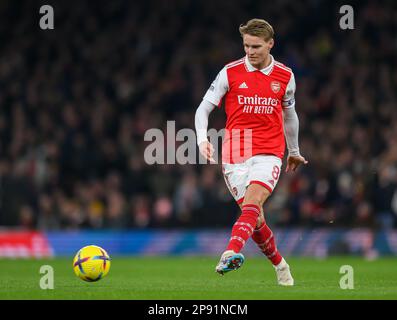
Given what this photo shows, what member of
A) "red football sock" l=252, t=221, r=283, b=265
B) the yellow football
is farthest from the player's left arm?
the yellow football

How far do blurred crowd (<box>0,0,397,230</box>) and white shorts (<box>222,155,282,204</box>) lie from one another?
8.57 metres

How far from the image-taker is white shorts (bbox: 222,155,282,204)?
9539 millimetres

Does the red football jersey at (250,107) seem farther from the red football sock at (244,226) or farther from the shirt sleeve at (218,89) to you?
the red football sock at (244,226)

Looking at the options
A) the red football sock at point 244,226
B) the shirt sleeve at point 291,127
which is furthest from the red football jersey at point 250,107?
the red football sock at point 244,226

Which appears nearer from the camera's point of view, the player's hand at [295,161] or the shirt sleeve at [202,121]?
the shirt sleeve at [202,121]

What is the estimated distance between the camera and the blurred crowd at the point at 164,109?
19250 mm

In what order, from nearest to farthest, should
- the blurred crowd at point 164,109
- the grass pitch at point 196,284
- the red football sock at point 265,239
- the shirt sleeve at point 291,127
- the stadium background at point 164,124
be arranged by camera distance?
the grass pitch at point 196,284
the red football sock at point 265,239
the shirt sleeve at point 291,127
the stadium background at point 164,124
the blurred crowd at point 164,109

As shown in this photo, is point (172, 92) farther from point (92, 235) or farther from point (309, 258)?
point (309, 258)

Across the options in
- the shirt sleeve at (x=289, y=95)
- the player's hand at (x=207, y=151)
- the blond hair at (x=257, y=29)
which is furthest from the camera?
the shirt sleeve at (x=289, y=95)

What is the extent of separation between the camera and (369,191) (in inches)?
740

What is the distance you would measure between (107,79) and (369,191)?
A: 743cm

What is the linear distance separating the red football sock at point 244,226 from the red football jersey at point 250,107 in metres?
0.62

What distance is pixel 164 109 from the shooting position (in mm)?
22234
